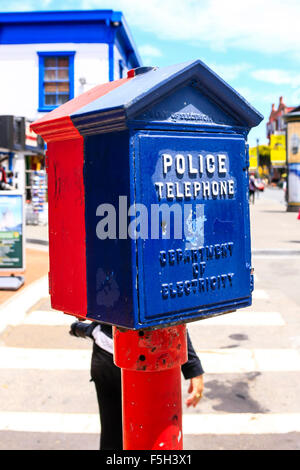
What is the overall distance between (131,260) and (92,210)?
0.26 m

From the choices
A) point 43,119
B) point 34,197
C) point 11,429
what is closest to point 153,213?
point 43,119

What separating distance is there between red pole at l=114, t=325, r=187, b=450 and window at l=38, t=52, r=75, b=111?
23168 millimetres

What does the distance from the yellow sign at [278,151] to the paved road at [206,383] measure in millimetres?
→ 51077

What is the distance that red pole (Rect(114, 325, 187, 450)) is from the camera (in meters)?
2.02

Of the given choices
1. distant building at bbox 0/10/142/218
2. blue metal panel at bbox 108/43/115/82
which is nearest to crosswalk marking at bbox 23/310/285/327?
distant building at bbox 0/10/142/218

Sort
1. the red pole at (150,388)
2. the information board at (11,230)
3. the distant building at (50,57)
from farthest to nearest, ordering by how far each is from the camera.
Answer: the distant building at (50,57) → the information board at (11,230) → the red pole at (150,388)

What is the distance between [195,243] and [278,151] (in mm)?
58894

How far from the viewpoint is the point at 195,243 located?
195 cm

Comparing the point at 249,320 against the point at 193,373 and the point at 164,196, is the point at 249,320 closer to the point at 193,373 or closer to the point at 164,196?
the point at 193,373

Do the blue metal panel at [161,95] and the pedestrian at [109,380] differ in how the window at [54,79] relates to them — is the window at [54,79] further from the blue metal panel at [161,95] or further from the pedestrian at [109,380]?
the blue metal panel at [161,95]

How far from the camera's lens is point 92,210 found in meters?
1.93

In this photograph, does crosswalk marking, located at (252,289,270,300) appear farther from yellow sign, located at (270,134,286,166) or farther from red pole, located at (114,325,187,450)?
yellow sign, located at (270,134,286,166)

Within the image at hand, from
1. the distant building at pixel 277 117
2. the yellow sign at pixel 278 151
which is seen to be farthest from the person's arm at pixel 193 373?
the distant building at pixel 277 117

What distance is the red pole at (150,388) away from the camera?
2.02 m
